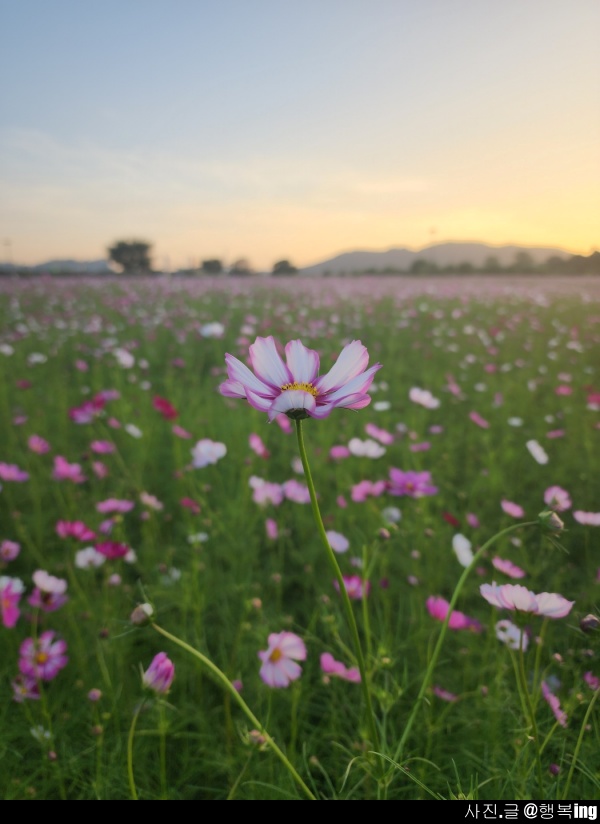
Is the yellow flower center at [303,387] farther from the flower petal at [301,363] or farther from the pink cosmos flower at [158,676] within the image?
the pink cosmos flower at [158,676]

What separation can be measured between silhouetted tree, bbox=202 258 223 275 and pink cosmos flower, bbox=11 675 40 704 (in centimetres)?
844

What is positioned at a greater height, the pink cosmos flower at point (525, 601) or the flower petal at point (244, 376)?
the flower petal at point (244, 376)

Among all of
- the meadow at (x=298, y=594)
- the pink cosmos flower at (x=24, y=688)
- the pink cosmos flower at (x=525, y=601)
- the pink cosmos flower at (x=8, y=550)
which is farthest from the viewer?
the pink cosmos flower at (x=8, y=550)

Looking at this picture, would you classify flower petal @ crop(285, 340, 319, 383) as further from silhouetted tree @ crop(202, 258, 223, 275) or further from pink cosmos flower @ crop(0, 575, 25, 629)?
silhouetted tree @ crop(202, 258, 223, 275)

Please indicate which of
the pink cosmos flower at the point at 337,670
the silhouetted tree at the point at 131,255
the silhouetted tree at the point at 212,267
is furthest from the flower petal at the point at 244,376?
the silhouetted tree at the point at 131,255

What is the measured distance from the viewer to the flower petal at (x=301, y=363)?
0.41m

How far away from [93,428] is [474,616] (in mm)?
1352

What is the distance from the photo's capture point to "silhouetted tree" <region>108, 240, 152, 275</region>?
11.9m

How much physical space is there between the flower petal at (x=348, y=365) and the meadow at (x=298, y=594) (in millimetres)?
19

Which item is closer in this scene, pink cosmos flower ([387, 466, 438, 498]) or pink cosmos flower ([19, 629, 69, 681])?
pink cosmos flower ([19, 629, 69, 681])

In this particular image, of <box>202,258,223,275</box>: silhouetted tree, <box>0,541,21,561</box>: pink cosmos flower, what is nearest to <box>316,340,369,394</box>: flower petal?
<box>0,541,21,561</box>: pink cosmos flower

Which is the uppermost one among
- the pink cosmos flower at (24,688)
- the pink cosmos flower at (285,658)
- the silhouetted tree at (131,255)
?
the silhouetted tree at (131,255)

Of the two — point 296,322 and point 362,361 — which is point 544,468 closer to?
point 362,361
